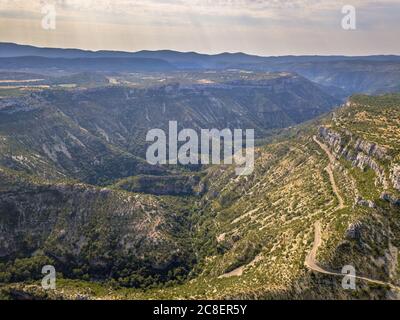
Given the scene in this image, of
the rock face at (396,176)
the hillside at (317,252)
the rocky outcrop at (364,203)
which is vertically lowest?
the hillside at (317,252)

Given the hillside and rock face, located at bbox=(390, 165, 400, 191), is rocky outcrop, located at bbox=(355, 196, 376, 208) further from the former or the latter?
rock face, located at bbox=(390, 165, 400, 191)

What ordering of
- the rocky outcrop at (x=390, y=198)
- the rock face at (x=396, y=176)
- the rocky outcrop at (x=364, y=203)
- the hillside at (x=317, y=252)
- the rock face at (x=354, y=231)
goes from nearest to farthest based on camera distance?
1. the hillside at (x=317, y=252)
2. the rock face at (x=354, y=231)
3. the rocky outcrop at (x=390, y=198)
4. the rocky outcrop at (x=364, y=203)
5. the rock face at (x=396, y=176)

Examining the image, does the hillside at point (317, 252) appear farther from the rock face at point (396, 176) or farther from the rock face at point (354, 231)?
the rock face at point (396, 176)

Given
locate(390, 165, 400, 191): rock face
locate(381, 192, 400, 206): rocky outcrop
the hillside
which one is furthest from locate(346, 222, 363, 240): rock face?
locate(390, 165, 400, 191): rock face

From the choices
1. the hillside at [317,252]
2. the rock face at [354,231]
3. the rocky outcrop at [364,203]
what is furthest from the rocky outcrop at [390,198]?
the rock face at [354,231]

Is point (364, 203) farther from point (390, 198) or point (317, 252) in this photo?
point (317, 252)

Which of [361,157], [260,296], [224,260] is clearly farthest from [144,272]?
[361,157]

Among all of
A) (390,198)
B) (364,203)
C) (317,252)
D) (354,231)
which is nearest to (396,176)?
(390,198)
